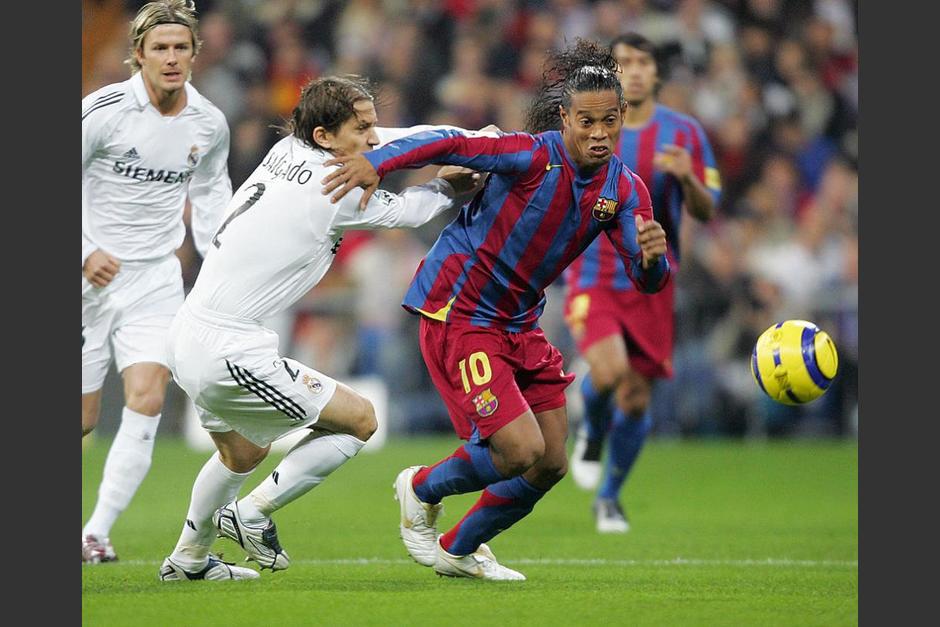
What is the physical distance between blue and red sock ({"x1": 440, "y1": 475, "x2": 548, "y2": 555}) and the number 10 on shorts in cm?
50

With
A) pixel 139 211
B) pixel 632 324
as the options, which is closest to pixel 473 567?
pixel 139 211

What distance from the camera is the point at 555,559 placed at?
6.87m

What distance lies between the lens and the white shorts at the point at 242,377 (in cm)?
548

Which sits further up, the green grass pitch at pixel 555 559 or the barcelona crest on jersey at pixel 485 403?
the barcelona crest on jersey at pixel 485 403

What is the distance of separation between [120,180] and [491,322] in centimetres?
224

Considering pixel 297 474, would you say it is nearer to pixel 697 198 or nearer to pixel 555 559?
pixel 555 559

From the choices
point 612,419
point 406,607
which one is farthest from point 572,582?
point 612,419

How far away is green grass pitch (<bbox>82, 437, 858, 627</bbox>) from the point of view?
16.8ft

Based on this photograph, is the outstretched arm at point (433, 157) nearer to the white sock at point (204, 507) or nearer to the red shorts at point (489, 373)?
the red shorts at point (489, 373)

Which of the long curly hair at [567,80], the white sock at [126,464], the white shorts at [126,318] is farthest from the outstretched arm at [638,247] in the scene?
the white sock at [126,464]

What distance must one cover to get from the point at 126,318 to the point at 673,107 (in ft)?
27.1

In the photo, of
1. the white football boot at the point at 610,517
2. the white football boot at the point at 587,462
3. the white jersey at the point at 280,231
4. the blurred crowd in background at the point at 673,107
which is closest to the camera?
the white jersey at the point at 280,231

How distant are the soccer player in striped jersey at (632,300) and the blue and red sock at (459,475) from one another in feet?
7.95

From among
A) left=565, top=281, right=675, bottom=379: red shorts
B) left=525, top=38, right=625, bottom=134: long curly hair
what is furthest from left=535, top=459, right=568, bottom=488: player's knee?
left=565, top=281, right=675, bottom=379: red shorts
